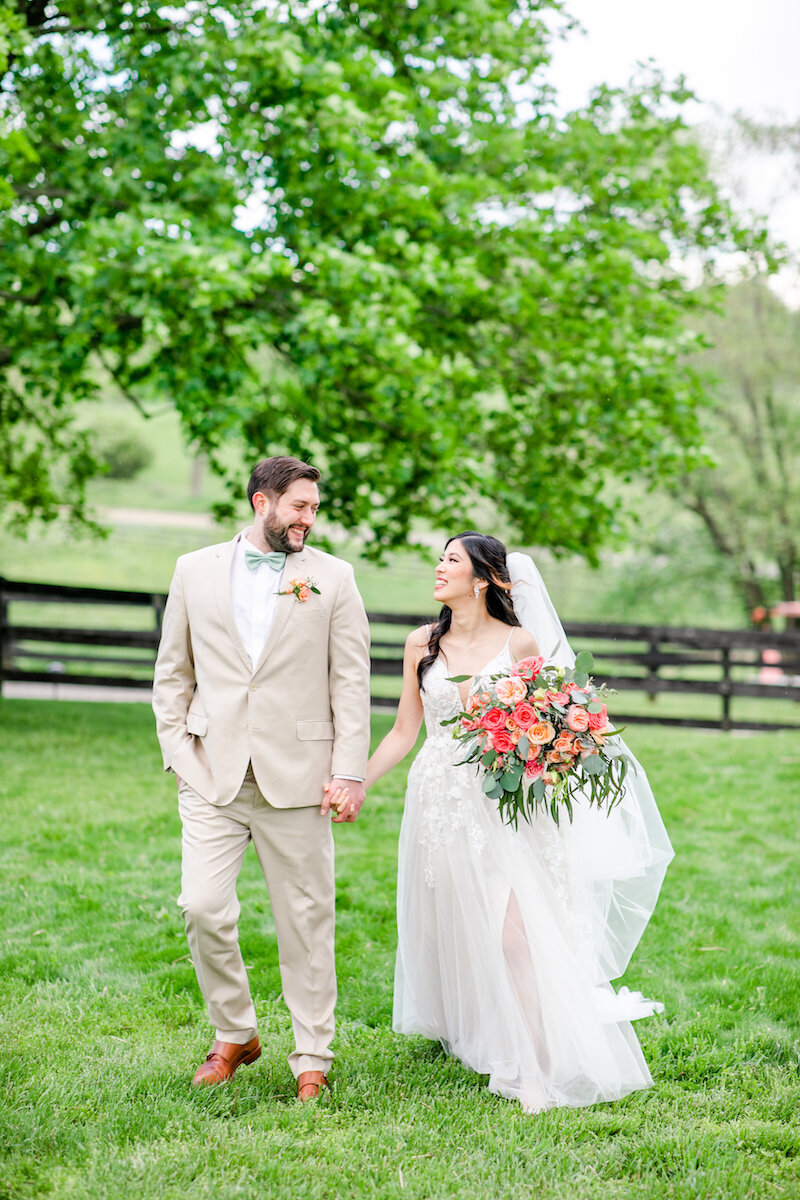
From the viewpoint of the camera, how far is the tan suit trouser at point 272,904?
4047mm

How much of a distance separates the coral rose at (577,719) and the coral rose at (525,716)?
5.0 inches

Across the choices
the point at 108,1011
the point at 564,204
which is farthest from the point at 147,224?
the point at 108,1011

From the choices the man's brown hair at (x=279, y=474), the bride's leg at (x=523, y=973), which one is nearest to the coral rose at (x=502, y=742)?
the bride's leg at (x=523, y=973)

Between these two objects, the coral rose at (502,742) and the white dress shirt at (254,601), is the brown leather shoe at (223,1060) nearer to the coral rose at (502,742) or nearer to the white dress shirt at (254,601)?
the white dress shirt at (254,601)

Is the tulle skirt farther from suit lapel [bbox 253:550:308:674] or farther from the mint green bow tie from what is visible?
the mint green bow tie

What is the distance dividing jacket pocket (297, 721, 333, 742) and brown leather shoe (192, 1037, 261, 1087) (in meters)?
1.21

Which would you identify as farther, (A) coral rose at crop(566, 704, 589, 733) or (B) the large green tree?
(B) the large green tree

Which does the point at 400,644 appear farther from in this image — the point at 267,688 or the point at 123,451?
the point at 123,451

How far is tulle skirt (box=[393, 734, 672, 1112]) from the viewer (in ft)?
13.5

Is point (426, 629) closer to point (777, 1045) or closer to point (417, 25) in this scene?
point (777, 1045)

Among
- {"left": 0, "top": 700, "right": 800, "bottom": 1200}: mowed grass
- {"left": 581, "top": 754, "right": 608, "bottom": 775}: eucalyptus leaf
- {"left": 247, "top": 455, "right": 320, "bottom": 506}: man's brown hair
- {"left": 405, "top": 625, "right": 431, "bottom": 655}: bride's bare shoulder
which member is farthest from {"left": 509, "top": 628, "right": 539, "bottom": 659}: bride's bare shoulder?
{"left": 0, "top": 700, "right": 800, "bottom": 1200}: mowed grass

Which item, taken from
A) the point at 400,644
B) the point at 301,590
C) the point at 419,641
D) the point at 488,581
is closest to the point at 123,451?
the point at 400,644

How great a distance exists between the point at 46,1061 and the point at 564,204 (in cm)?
1137

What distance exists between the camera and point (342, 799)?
415 cm
